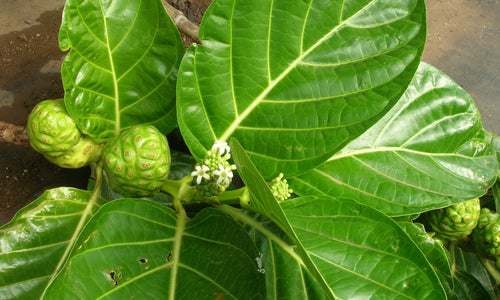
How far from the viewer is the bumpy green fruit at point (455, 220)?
1352 mm

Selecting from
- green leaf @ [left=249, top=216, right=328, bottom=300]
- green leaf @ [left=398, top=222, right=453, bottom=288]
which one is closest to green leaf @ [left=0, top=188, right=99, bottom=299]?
green leaf @ [left=249, top=216, right=328, bottom=300]

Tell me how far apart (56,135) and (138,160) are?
0.75 ft

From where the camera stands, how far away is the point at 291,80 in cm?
102

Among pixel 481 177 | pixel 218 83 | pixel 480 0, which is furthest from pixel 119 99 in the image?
pixel 480 0

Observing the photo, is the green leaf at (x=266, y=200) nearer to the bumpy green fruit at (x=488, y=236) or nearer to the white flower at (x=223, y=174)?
the white flower at (x=223, y=174)

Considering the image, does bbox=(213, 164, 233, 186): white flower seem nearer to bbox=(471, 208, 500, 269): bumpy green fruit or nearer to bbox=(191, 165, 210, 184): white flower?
bbox=(191, 165, 210, 184): white flower

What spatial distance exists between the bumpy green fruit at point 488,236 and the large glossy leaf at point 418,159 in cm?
17

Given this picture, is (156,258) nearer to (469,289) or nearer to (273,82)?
(273,82)

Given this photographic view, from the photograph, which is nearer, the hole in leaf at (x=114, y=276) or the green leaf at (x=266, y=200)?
the green leaf at (x=266, y=200)

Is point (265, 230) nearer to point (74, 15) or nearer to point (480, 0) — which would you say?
point (74, 15)

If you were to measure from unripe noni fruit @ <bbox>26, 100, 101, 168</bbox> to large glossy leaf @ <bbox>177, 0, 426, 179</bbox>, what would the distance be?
0.91 ft

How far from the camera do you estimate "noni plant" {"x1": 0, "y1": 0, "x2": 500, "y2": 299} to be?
90 cm

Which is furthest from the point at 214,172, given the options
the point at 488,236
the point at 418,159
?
the point at 488,236

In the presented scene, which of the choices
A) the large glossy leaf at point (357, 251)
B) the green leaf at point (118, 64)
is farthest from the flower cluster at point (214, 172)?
the green leaf at point (118, 64)
